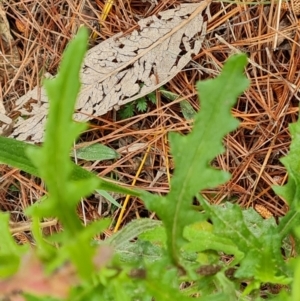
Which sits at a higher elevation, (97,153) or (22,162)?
(22,162)

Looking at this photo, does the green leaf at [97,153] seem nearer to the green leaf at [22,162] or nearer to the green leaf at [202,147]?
the green leaf at [22,162]

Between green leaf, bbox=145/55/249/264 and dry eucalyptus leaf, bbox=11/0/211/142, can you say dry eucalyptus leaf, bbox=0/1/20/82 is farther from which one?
green leaf, bbox=145/55/249/264

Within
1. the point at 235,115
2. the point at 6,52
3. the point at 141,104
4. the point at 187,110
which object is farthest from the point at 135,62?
the point at 6,52

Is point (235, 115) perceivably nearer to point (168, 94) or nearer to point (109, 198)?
point (168, 94)

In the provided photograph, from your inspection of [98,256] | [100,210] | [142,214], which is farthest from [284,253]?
[98,256]

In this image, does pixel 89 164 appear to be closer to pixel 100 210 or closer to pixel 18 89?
pixel 100 210
